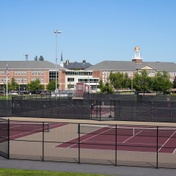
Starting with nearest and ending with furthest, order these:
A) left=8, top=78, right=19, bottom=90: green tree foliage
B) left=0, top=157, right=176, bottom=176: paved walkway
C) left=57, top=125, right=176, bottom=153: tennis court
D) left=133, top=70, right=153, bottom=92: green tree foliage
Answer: left=0, top=157, right=176, bottom=176: paved walkway, left=57, top=125, right=176, bottom=153: tennis court, left=133, top=70, right=153, bottom=92: green tree foliage, left=8, top=78, right=19, bottom=90: green tree foliage

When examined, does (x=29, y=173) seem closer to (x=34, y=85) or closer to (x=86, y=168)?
(x=86, y=168)

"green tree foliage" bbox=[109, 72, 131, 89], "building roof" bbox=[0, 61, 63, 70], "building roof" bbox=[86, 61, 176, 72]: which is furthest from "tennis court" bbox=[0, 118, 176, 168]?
"building roof" bbox=[86, 61, 176, 72]

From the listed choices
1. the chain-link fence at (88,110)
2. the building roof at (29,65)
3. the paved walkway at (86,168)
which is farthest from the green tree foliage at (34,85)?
the paved walkway at (86,168)

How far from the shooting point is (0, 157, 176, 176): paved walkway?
1841 cm

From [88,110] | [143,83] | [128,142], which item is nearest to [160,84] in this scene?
[143,83]

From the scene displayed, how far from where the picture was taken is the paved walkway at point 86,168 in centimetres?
1841

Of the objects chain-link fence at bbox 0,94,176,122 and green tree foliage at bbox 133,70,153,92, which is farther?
green tree foliage at bbox 133,70,153,92

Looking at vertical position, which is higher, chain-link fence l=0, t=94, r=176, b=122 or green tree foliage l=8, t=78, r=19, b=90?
green tree foliage l=8, t=78, r=19, b=90

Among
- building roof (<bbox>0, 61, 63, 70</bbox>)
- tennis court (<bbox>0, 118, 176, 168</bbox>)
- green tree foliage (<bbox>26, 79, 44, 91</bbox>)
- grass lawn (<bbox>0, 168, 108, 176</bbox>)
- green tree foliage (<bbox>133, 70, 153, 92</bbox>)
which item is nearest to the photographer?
grass lawn (<bbox>0, 168, 108, 176</bbox>)

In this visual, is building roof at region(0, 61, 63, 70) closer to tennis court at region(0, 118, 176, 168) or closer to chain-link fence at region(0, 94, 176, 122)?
chain-link fence at region(0, 94, 176, 122)

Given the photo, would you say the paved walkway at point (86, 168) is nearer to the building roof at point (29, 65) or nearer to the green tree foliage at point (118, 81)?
the green tree foliage at point (118, 81)

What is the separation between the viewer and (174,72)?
563 ft

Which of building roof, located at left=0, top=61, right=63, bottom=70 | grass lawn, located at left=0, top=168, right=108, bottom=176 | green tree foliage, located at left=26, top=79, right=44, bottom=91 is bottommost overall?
grass lawn, located at left=0, top=168, right=108, bottom=176

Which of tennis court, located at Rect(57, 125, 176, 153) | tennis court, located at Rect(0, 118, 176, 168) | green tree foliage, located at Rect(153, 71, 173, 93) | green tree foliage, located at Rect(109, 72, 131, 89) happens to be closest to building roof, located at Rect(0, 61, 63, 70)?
green tree foliage, located at Rect(109, 72, 131, 89)
